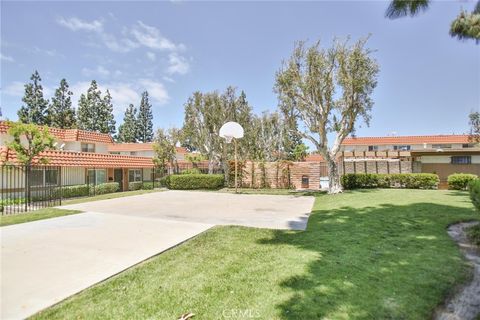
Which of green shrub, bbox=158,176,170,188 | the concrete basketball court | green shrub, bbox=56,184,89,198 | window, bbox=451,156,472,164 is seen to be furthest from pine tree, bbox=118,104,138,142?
window, bbox=451,156,472,164

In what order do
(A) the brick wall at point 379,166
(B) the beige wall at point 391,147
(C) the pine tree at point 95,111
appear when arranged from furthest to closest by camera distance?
(C) the pine tree at point 95,111 → (B) the beige wall at point 391,147 → (A) the brick wall at point 379,166

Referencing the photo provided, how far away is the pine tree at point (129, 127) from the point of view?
176 feet

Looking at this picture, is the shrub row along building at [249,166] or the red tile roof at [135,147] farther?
the red tile roof at [135,147]

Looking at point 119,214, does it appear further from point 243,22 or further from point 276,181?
point 276,181

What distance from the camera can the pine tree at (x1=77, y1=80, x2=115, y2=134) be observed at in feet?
149

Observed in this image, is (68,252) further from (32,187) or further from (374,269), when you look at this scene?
(32,187)

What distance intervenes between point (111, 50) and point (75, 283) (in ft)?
45.7

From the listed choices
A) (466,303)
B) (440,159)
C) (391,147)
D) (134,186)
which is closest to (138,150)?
(134,186)

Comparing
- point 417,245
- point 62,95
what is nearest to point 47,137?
point 417,245

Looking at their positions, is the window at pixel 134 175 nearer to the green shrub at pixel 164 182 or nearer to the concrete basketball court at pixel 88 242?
the green shrub at pixel 164 182

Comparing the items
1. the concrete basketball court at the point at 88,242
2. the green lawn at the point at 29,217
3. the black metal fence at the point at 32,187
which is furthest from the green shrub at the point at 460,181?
the black metal fence at the point at 32,187

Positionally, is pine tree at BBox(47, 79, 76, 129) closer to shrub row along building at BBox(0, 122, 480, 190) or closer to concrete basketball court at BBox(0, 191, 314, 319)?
shrub row along building at BBox(0, 122, 480, 190)

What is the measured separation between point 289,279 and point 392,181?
15.7m

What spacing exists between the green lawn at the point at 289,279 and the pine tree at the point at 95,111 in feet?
157
